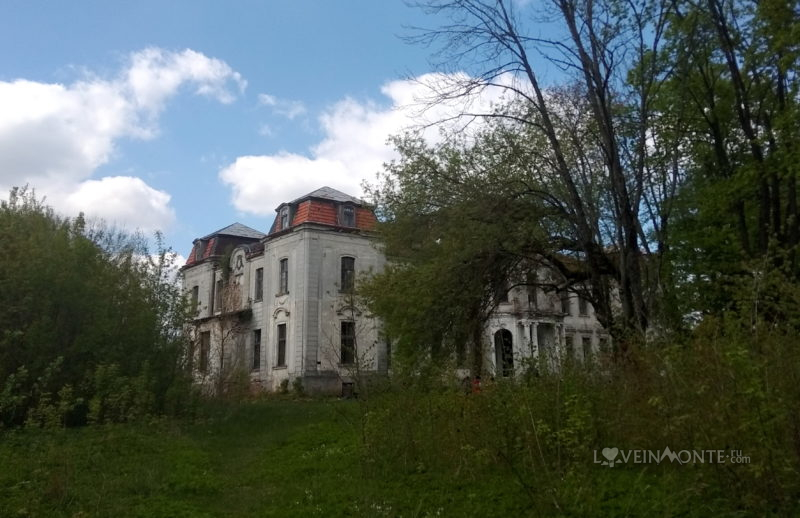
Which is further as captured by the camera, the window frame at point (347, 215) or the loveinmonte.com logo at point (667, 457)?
the window frame at point (347, 215)

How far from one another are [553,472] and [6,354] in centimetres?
1098

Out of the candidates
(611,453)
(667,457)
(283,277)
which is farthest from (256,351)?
(667,457)

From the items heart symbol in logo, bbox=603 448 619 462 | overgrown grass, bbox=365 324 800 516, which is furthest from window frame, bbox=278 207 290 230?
heart symbol in logo, bbox=603 448 619 462

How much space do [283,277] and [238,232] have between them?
27.0ft

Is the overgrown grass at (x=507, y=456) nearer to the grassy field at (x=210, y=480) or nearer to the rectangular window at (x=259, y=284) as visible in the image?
the grassy field at (x=210, y=480)

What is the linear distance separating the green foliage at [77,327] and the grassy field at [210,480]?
28.9 inches

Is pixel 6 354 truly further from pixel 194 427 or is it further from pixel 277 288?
pixel 277 288

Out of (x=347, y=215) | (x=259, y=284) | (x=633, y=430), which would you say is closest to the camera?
(x=633, y=430)

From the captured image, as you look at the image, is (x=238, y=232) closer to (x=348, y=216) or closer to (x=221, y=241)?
(x=221, y=241)

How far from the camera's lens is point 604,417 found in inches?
331

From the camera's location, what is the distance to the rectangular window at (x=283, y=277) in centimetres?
3506

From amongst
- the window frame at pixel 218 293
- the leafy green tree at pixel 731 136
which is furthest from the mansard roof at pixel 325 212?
the leafy green tree at pixel 731 136

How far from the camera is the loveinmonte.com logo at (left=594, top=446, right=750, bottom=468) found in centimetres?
636

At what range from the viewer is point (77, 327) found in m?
14.8
